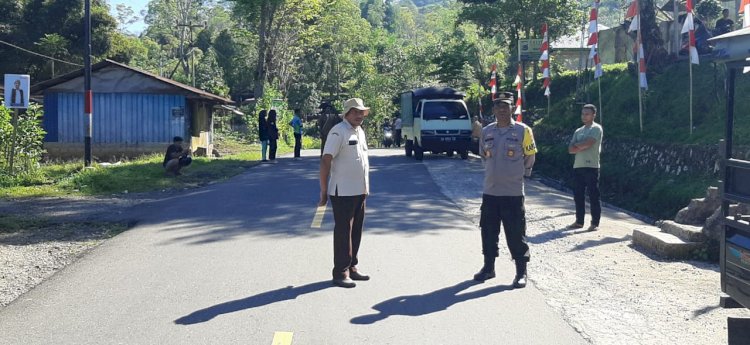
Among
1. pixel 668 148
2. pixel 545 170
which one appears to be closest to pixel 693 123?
pixel 668 148

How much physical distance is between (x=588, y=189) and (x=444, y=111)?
51.8ft

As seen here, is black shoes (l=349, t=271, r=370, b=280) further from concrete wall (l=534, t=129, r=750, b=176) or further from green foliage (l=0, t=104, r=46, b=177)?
green foliage (l=0, t=104, r=46, b=177)

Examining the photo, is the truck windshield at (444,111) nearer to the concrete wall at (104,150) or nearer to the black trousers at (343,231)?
the concrete wall at (104,150)

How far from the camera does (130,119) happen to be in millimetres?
30844

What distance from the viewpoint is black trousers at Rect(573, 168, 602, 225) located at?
11.2 meters

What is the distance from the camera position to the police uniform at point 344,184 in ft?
25.6

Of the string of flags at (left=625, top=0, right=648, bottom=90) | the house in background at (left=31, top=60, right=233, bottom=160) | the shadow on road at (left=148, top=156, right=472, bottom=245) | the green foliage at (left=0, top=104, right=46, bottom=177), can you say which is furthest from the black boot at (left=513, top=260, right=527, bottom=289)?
the house in background at (left=31, top=60, right=233, bottom=160)

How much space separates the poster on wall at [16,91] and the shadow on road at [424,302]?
1330cm

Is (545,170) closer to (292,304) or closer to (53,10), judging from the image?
(292,304)

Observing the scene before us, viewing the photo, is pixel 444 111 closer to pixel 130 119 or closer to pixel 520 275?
pixel 130 119

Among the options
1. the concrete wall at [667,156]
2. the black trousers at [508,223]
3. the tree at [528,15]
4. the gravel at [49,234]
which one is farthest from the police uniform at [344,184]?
the tree at [528,15]

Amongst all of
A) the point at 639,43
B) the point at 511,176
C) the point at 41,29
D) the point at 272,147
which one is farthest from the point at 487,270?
the point at 41,29

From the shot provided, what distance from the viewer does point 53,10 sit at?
4622cm

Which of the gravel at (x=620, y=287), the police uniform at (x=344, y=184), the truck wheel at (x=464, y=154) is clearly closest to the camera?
the gravel at (x=620, y=287)
